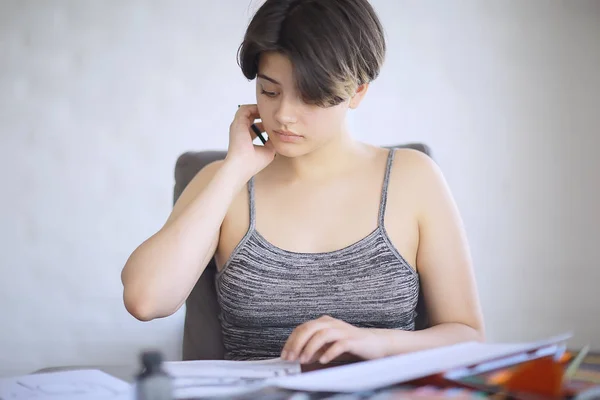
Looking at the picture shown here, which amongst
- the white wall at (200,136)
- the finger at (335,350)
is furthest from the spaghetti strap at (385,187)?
the white wall at (200,136)

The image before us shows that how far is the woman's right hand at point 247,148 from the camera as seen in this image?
4.14 ft

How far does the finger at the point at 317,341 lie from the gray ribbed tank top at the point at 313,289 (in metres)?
0.32

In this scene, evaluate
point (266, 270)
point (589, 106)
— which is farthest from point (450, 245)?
point (589, 106)

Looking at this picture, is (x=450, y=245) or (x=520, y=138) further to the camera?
(x=520, y=138)

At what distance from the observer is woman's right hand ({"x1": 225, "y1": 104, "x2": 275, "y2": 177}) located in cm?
126

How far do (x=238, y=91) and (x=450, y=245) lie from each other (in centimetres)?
146

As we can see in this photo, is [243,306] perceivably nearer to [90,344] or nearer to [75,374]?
[75,374]

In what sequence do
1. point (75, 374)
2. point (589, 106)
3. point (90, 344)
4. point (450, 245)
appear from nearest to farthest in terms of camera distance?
1. point (75, 374)
2. point (450, 245)
3. point (589, 106)
4. point (90, 344)

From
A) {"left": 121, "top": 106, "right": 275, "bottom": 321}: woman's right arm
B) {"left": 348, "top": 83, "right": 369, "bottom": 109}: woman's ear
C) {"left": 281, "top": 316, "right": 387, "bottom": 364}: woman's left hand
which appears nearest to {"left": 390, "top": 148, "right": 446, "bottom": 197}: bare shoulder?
{"left": 348, "top": 83, "right": 369, "bottom": 109}: woman's ear

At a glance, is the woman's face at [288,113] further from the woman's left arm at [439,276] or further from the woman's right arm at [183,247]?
the woman's left arm at [439,276]

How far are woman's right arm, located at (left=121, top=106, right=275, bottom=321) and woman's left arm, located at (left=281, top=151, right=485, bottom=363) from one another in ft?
1.07

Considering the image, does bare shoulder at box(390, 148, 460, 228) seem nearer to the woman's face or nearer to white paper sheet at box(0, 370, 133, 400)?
the woman's face

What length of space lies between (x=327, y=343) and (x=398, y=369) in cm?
19

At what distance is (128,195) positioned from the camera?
252 centimetres
